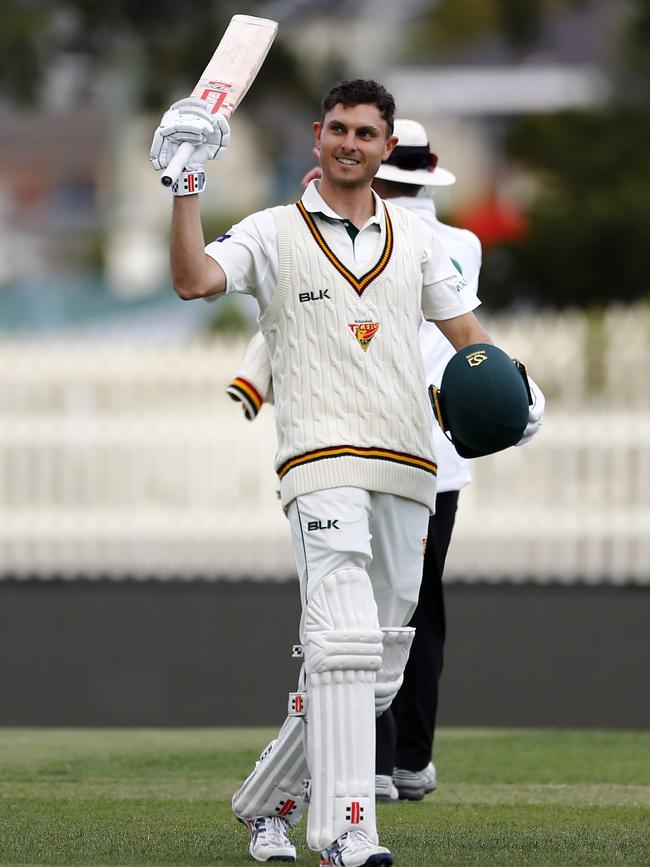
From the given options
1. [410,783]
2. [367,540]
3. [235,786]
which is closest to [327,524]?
[367,540]

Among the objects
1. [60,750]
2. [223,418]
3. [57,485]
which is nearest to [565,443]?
[223,418]

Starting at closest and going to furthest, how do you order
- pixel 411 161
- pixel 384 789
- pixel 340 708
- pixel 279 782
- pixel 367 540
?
1. pixel 340 708
2. pixel 367 540
3. pixel 279 782
4. pixel 384 789
5. pixel 411 161

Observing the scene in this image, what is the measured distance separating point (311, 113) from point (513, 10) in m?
7.78

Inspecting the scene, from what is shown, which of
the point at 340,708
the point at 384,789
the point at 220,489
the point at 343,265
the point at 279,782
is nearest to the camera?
the point at 340,708

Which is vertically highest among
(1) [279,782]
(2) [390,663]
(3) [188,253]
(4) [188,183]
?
(4) [188,183]

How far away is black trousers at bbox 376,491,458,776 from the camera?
7008 millimetres

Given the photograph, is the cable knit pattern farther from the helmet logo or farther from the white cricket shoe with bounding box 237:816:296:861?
the white cricket shoe with bounding box 237:816:296:861

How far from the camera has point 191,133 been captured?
5.10m

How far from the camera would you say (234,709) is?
11.5 metres

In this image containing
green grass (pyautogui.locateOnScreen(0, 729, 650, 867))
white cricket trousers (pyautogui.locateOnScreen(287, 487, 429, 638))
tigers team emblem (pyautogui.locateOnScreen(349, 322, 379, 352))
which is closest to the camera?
white cricket trousers (pyautogui.locateOnScreen(287, 487, 429, 638))

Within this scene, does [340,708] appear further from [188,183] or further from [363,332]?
[188,183]

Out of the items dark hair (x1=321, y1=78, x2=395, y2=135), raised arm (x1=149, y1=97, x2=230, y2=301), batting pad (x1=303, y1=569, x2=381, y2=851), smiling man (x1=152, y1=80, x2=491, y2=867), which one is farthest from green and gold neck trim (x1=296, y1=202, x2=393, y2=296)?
batting pad (x1=303, y1=569, x2=381, y2=851)

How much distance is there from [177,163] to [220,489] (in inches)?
316

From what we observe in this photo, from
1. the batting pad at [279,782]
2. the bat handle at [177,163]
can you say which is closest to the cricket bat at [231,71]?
the bat handle at [177,163]
